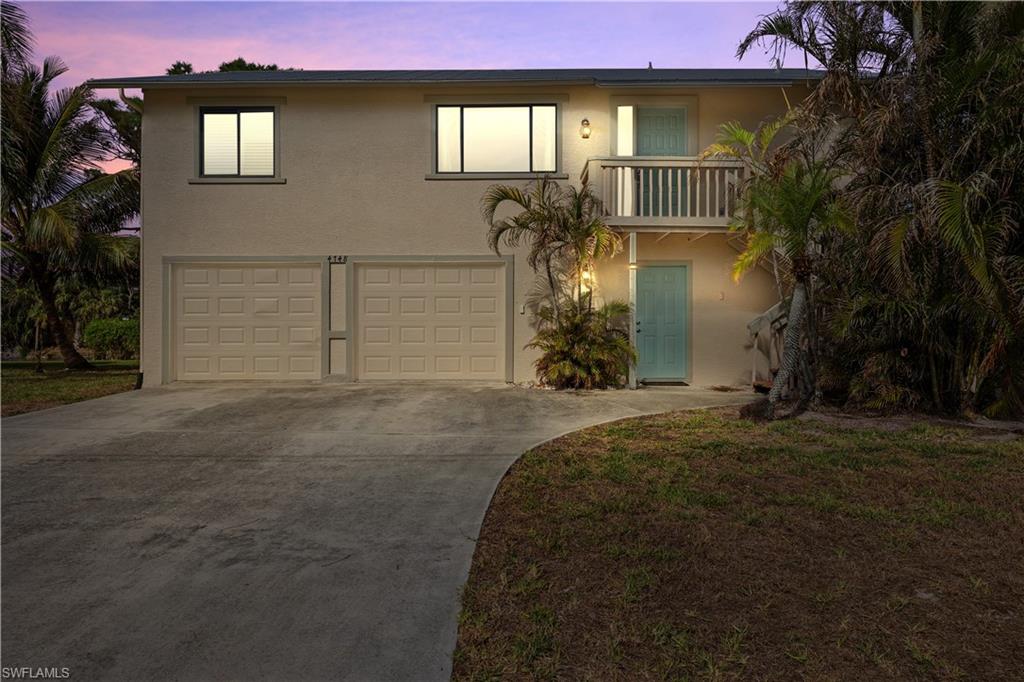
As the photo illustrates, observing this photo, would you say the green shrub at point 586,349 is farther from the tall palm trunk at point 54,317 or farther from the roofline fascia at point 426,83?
the tall palm trunk at point 54,317

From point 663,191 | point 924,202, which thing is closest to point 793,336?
point 924,202

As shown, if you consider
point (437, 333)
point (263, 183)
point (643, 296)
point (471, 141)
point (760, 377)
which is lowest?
point (760, 377)

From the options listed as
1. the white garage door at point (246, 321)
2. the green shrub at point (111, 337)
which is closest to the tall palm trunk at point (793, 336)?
the white garage door at point (246, 321)

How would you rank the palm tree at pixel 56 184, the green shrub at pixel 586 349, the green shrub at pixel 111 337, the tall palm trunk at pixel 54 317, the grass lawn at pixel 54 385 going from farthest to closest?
1. the green shrub at pixel 111 337
2. the tall palm trunk at pixel 54 317
3. the palm tree at pixel 56 184
4. the green shrub at pixel 586 349
5. the grass lawn at pixel 54 385

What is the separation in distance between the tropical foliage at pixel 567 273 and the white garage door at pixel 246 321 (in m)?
3.83

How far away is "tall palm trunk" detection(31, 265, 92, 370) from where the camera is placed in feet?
50.6

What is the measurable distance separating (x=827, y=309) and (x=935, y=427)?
84.4 inches

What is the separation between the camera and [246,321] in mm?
11641

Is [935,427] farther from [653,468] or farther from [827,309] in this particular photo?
[653,468]

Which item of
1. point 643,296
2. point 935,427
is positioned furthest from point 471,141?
point 935,427

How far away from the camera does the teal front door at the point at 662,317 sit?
11.8 m

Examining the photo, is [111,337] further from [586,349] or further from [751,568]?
[751,568]

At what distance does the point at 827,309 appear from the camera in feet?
28.9

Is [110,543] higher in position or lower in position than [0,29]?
lower
